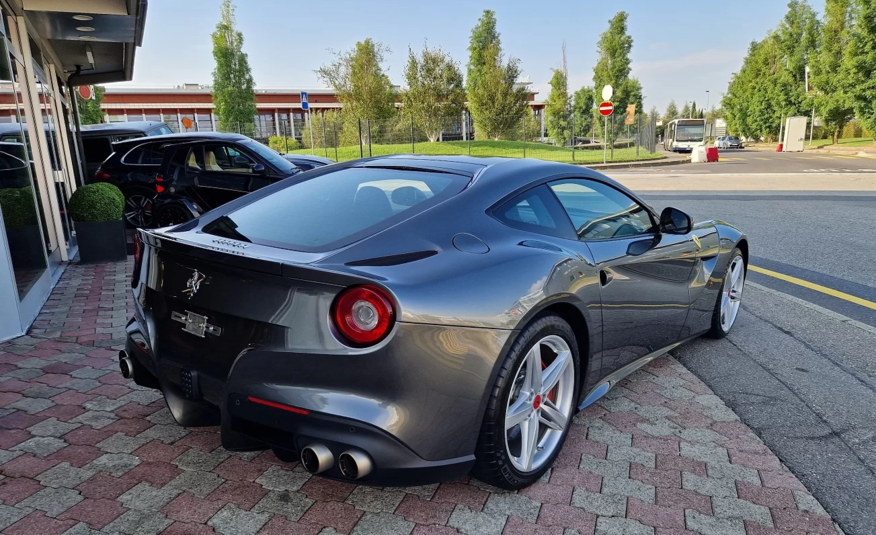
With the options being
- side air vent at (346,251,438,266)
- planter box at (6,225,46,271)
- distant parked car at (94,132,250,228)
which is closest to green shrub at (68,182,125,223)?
planter box at (6,225,46,271)

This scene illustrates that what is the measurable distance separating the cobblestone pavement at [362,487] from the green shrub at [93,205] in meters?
4.56

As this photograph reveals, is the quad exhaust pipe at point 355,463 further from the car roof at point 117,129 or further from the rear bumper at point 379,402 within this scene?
the car roof at point 117,129

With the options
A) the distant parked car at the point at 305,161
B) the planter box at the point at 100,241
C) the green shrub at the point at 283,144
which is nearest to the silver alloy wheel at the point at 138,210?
the planter box at the point at 100,241

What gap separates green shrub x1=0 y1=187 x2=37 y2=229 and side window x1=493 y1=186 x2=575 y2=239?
4.22 metres

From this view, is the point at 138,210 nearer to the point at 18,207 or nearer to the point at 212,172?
the point at 212,172

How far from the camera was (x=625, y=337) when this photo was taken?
3.12 metres

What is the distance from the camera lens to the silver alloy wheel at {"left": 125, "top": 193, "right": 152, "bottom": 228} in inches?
394

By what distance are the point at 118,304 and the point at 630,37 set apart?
53.3 meters

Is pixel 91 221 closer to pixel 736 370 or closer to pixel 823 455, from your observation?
pixel 736 370

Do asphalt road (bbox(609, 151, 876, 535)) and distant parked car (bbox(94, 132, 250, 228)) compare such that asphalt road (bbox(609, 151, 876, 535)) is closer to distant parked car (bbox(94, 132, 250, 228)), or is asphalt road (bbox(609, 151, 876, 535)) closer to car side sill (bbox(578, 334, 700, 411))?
car side sill (bbox(578, 334, 700, 411))

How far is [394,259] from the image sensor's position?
219cm

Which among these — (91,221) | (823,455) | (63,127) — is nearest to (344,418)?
(823,455)

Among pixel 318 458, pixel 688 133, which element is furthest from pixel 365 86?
pixel 318 458

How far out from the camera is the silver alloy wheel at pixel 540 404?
2.48 meters
